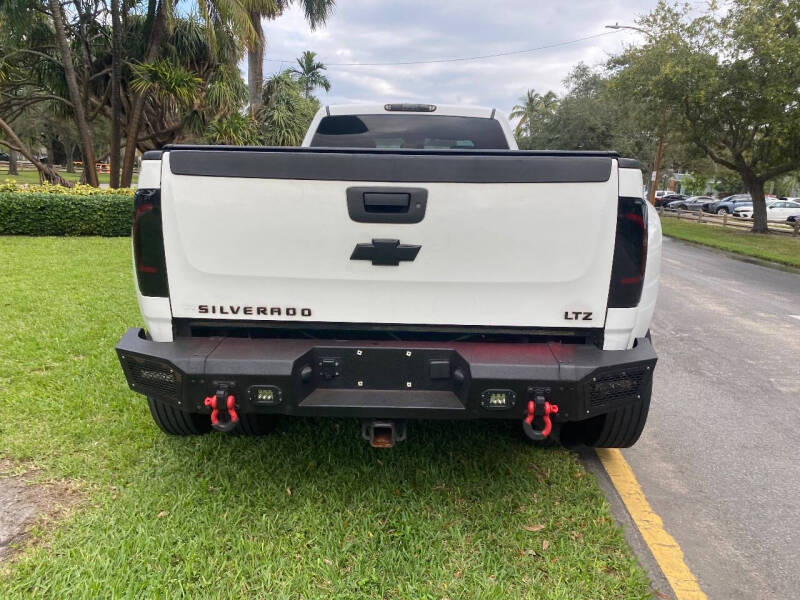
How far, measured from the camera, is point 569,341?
2525mm

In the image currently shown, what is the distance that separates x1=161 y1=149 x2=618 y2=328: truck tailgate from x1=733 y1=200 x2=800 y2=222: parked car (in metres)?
37.6

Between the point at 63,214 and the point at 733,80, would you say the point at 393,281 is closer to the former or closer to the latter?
the point at 63,214

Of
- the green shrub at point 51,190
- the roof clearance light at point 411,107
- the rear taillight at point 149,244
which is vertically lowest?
the green shrub at point 51,190

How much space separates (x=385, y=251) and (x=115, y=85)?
14929 millimetres

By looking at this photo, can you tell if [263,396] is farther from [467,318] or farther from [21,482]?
[21,482]

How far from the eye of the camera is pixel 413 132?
4.52 meters

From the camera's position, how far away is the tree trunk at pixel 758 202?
21906 millimetres

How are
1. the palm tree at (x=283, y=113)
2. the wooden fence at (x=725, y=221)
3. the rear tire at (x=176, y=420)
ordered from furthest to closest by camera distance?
the wooden fence at (x=725, y=221), the palm tree at (x=283, y=113), the rear tire at (x=176, y=420)

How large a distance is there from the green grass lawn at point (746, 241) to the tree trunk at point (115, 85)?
1691 centimetres

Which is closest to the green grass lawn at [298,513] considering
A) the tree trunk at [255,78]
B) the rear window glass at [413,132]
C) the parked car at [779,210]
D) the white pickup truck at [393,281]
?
the white pickup truck at [393,281]

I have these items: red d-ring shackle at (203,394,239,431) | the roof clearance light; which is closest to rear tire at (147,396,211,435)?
red d-ring shackle at (203,394,239,431)

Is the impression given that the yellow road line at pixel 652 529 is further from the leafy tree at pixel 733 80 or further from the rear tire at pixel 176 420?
the leafy tree at pixel 733 80

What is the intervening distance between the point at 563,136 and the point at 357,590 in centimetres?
3426

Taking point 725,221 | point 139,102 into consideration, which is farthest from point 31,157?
point 725,221
